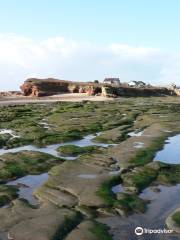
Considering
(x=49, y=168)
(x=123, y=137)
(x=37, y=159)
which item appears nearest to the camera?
(x=49, y=168)

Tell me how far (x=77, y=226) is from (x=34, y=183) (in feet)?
20.8

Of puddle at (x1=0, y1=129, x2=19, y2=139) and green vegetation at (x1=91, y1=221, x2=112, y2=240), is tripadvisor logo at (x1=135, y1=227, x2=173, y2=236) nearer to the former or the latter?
green vegetation at (x1=91, y1=221, x2=112, y2=240)

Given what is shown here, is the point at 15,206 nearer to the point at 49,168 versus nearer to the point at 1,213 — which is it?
the point at 1,213

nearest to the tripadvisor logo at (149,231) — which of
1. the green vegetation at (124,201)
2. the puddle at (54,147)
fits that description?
the green vegetation at (124,201)

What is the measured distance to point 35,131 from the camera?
3778 cm

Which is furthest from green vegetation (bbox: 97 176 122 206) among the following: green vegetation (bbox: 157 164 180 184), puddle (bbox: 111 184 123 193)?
green vegetation (bbox: 157 164 180 184)

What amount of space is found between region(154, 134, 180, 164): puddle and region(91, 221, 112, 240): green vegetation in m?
11.5

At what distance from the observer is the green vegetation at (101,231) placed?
13939mm

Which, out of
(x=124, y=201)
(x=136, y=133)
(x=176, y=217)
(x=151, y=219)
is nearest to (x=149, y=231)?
(x=151, y=219)

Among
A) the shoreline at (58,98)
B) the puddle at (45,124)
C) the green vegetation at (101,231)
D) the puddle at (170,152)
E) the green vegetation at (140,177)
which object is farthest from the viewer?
the shoreline at (58,98)

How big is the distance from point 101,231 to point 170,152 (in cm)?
1532

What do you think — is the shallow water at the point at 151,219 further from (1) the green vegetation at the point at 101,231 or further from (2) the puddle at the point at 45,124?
(2) the puddle at the point at 45,124

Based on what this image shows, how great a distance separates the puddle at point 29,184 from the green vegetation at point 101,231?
340 cm

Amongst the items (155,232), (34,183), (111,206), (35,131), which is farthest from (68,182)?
(35,131)
